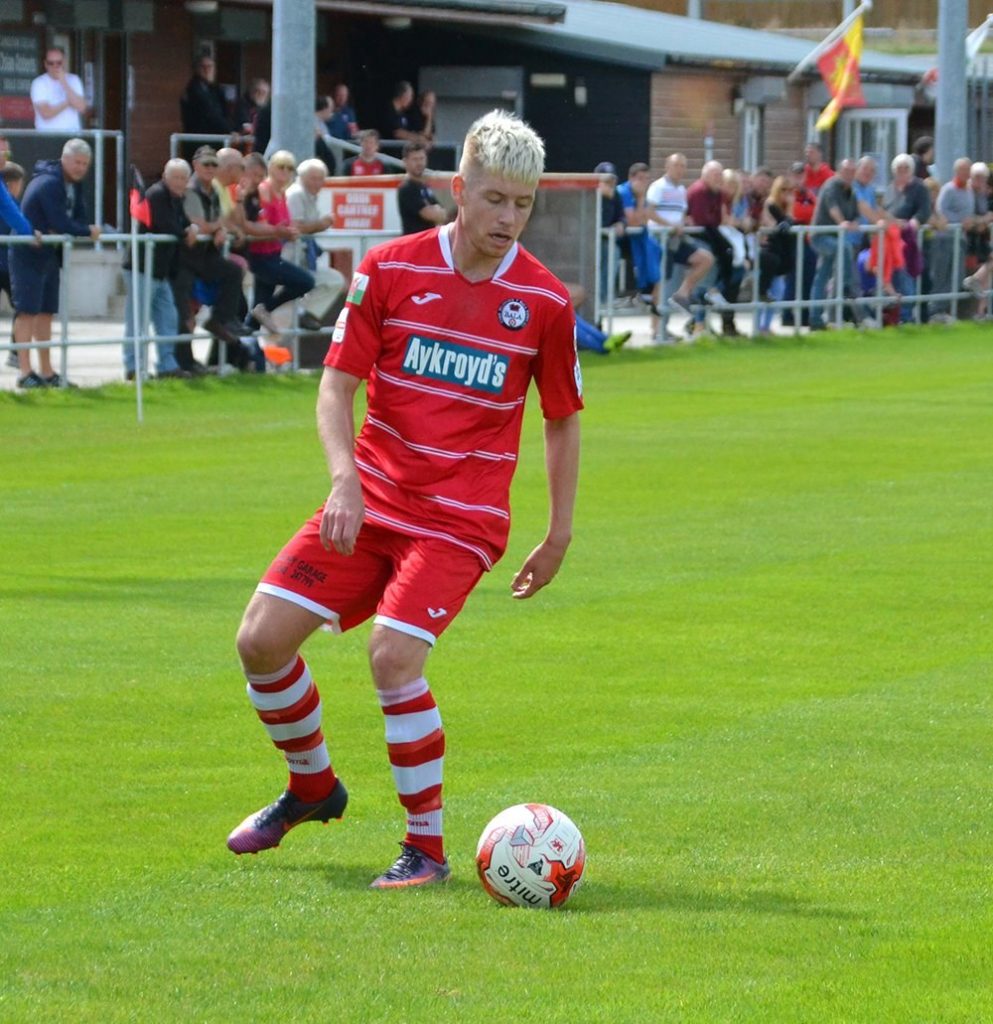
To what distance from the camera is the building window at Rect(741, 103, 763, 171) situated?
133 ft

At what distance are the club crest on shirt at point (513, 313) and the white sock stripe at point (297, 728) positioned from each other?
120 cm

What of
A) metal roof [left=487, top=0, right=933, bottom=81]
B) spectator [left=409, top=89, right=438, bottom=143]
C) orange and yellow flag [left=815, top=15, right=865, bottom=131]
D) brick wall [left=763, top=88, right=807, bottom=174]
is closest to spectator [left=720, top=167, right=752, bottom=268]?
spectator [left=409, top=89, right=438, bottom=143]

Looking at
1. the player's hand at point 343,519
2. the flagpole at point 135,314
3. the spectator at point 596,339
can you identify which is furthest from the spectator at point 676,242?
the player's hand at point 343,519

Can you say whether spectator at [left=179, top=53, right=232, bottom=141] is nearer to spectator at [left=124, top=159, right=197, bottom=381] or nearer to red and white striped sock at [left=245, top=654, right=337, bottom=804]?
spectator at [left=124, top=159, right=197, bottom=381]

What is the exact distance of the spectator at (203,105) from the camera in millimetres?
29812

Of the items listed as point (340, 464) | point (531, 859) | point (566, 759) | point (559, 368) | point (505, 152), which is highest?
point (505, 152)

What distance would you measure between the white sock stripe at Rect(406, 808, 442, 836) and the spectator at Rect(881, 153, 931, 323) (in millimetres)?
25123

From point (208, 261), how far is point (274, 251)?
1040 mm

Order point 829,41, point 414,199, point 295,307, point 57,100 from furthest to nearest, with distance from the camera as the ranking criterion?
point 829,41 → point 57,100 → point 414,199 → point 295,307

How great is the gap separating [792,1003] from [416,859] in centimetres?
140

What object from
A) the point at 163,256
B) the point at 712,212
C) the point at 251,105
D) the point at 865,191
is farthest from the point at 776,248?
the point at 163,256

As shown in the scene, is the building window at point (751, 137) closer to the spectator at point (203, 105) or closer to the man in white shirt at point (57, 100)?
the spectator at point (203, 105)

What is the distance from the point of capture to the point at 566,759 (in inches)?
305

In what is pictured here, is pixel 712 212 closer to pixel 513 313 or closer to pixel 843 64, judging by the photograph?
pixel 843 64
